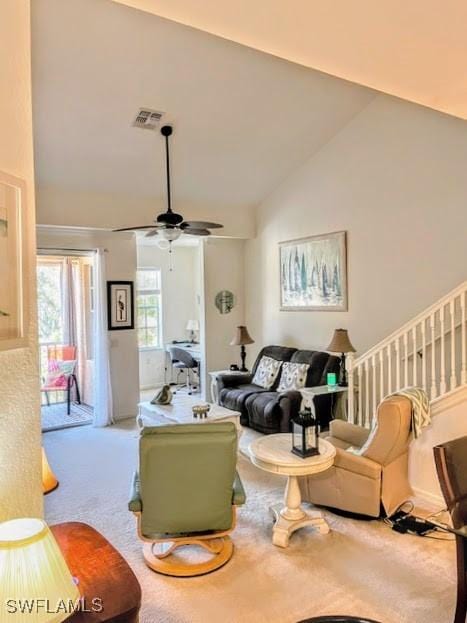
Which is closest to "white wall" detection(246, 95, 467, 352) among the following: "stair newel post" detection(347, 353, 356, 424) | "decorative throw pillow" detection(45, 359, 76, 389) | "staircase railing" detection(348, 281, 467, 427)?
"staircase railing" detection(348, 281, 467, 427)

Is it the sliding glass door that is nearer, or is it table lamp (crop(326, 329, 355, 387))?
table lamp (crop(326, 329, 355, 387))

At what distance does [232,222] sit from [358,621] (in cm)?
604

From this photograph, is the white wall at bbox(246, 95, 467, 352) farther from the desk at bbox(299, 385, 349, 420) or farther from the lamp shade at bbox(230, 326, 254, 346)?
the desk at bbox(299, 385, 349, 420)

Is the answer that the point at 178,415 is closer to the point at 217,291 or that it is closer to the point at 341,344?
the point at 341,344

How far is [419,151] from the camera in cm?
490

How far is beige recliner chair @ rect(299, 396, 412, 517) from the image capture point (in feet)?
10.7

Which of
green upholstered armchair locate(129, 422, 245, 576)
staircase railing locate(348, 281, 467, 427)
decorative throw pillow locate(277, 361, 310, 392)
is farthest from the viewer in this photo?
decorative throw pillow locate(277, 361, 310, 392)

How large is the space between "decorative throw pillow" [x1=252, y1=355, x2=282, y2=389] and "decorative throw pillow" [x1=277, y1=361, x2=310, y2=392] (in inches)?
5.9

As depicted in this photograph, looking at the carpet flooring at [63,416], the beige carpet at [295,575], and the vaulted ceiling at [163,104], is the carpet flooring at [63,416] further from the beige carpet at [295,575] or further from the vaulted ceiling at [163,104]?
the vaulted ceiling at [163,104]

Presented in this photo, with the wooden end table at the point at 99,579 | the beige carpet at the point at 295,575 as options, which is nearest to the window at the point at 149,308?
the beige carpet at the point at 295,575

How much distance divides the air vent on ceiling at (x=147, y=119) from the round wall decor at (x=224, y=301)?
2994 millimetres

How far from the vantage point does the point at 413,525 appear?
3.30 meters

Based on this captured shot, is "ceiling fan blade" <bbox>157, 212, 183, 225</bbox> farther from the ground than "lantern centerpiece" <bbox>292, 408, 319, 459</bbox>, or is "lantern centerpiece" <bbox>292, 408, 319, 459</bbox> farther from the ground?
"ceiling fan blade" <bbox>157, 212, 183, 225</bbox>

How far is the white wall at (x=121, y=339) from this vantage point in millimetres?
6277
